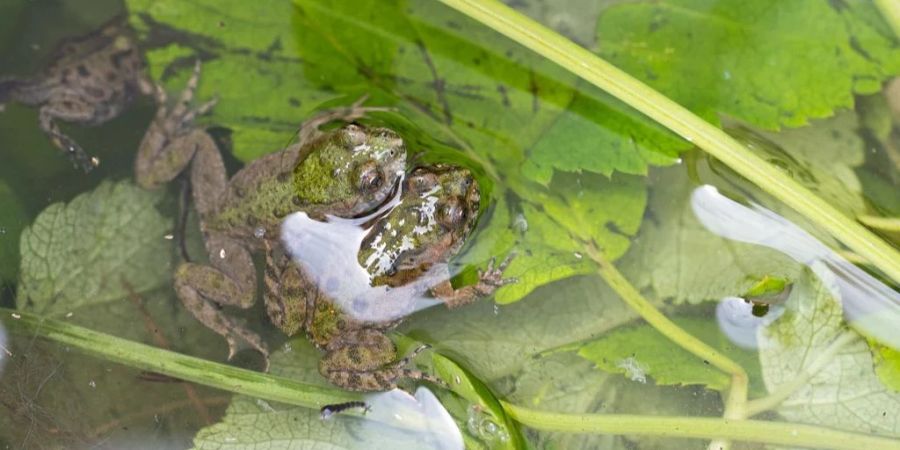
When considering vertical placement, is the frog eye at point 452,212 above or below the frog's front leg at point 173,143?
below

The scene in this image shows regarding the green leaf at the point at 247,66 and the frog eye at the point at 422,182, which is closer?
the frog eye at the point at 422,182

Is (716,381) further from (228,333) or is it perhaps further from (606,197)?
(228,333)

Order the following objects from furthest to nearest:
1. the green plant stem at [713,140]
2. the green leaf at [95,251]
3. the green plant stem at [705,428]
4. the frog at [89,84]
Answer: the frog at [89,84], the green leaf at [95,251], the green plant stem at [705,428], the green plant stem at [713,140]

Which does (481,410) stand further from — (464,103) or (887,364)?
(887,364)

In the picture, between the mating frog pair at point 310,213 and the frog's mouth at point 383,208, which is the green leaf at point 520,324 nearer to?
the mating frog pair at point 310,213

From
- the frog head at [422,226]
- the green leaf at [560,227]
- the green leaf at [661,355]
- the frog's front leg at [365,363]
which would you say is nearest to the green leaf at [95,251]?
the frog's front leg at [365,363]

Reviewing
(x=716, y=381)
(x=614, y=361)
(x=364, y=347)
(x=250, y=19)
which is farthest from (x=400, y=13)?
(x=716, y=381)

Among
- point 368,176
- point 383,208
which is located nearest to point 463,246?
point 383,208

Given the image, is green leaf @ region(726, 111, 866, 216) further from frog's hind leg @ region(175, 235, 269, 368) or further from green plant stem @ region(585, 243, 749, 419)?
frog's hind leg @ region(175, 235, 269, 368)
